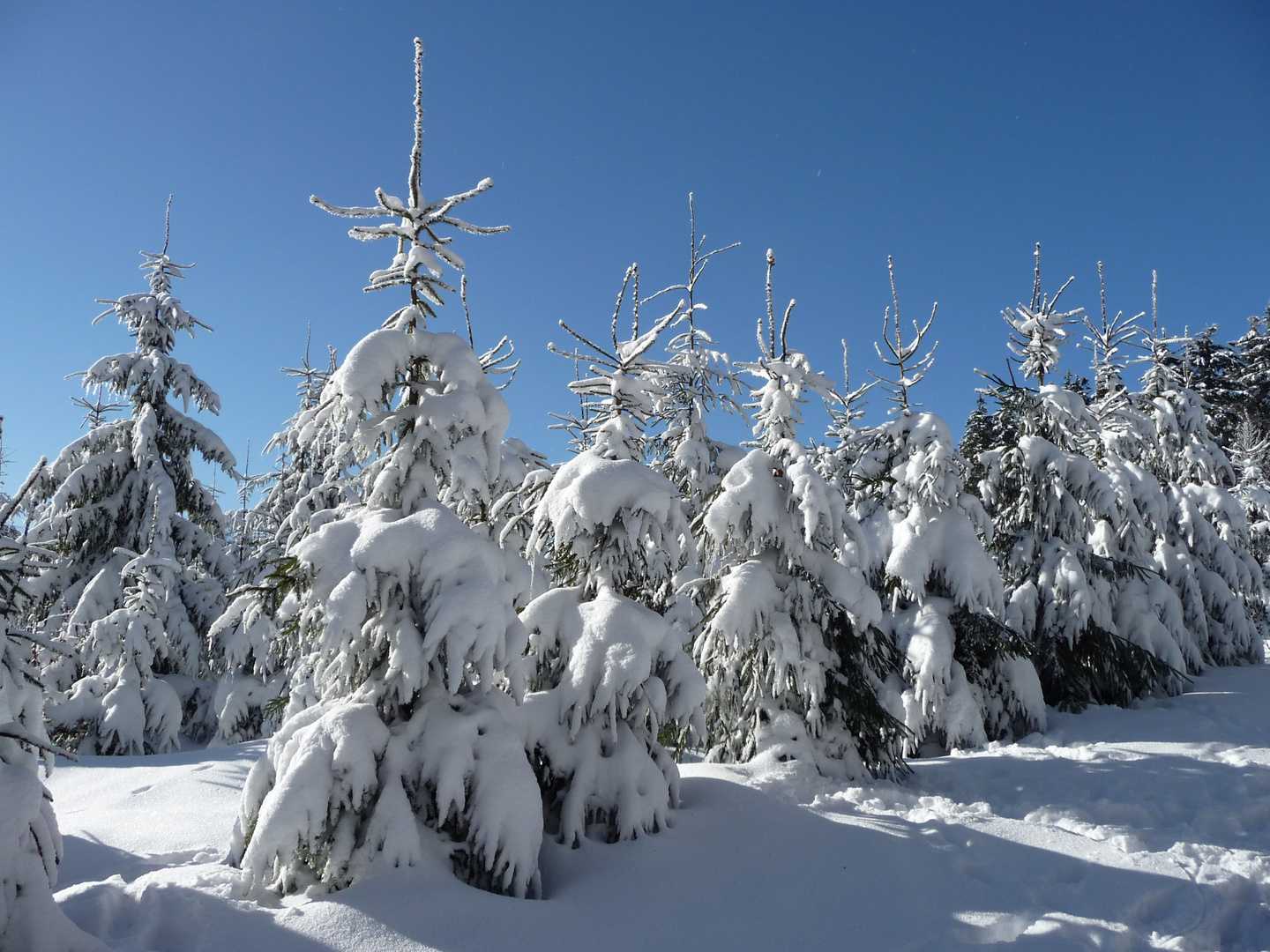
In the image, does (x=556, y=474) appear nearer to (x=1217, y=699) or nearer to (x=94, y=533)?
(x=1217, y=699)

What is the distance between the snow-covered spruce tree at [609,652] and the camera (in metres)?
5.74

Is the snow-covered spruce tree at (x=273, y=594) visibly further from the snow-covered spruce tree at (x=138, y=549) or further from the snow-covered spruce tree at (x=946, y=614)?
the snow-covered spruce tree at (x=946, y=614)

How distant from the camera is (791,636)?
7688 millimetres

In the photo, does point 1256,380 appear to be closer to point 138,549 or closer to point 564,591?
point 564,591

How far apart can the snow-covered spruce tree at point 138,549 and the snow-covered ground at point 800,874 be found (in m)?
5.31

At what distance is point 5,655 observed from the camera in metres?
4.07

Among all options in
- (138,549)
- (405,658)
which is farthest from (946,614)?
(138,549)

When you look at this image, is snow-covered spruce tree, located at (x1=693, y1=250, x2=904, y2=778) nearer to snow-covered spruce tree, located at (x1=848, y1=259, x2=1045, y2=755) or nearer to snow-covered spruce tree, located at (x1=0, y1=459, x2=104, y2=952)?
snow-covered spruce tree, located at (x1=848, y1=259, x2=1045, y2=755)

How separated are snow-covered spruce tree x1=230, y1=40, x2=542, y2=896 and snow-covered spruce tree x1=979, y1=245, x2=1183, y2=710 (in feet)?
30.4

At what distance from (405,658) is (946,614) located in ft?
26.5

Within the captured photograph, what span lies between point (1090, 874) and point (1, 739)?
7286 millimetres

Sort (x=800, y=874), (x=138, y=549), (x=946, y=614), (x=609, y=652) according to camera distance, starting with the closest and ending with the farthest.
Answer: (x=800, y=874) → (x=609, y=652) → (x=946, y=614) → (x=138, y=549)

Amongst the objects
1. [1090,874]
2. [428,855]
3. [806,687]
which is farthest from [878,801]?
[428,855]

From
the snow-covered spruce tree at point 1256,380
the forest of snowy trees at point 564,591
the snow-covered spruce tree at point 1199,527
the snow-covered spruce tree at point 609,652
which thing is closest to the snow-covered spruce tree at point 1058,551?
the forest of snowy trees at point 564,591
